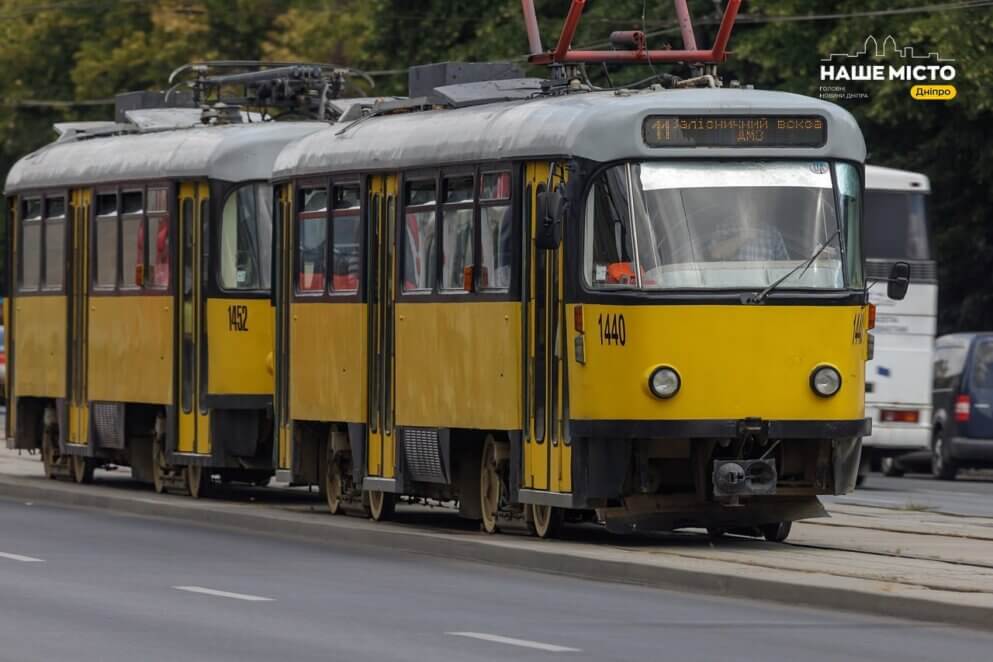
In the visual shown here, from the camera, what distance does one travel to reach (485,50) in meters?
46.5

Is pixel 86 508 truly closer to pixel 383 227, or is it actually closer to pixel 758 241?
pixel 383 227

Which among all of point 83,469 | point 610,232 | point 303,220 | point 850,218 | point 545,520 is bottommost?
point 545,520

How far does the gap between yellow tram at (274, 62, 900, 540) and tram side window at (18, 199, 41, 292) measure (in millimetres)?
9110

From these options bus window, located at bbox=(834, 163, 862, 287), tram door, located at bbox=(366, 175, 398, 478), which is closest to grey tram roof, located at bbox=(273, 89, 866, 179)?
bus window, located at bbox=(834, 163, 862, 287)

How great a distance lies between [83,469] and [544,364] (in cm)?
967

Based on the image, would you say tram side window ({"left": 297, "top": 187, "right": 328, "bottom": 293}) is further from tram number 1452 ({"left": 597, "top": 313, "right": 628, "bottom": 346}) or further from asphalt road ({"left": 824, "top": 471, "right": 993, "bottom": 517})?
asphalt road ({"left": 824, "top": 471, "right": 993, "bottom": 517})

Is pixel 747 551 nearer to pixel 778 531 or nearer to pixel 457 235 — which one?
pixel 778 531

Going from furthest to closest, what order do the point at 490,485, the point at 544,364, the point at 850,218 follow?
the point at 490,485 < the point at 544,364 < the point at 850,218

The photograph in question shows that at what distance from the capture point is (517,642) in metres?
13.0

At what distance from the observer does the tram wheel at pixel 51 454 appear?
92.0ft

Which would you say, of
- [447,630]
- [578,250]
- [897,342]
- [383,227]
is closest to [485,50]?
[897,342]

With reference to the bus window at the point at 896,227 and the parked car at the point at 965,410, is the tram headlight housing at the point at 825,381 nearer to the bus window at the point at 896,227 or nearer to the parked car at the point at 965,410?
the bus window at the point at 896,227

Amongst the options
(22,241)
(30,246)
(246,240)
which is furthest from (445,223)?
(22,241)

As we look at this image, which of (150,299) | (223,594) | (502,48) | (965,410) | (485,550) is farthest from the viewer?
(502,48)
